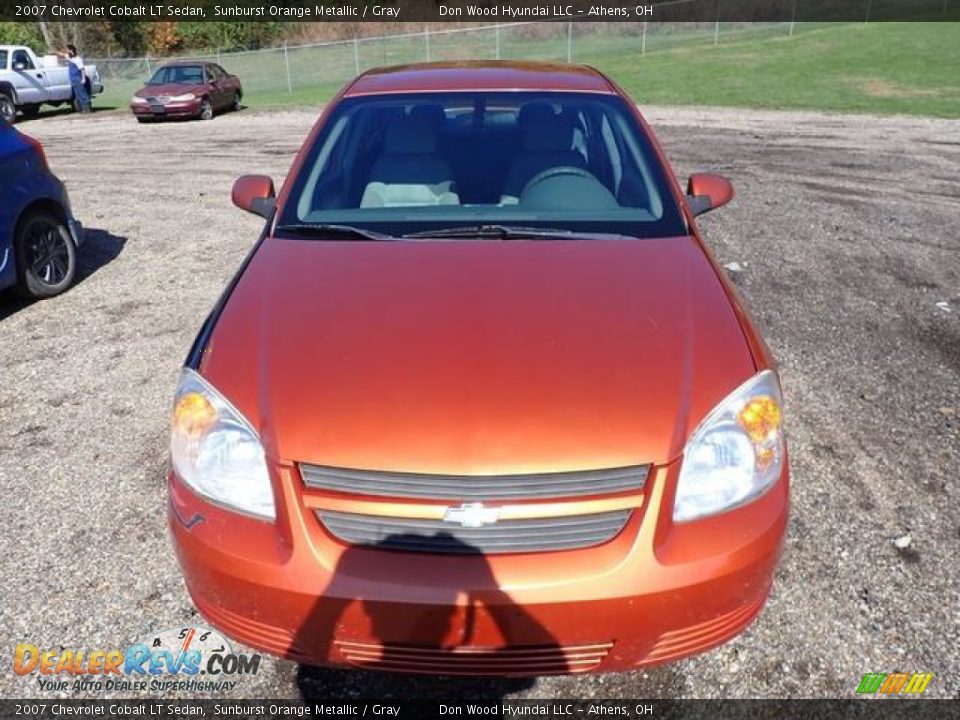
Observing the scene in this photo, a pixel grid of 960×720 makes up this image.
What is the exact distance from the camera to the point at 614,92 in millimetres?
3527

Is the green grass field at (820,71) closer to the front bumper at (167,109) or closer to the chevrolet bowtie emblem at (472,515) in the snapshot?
the front bumper at (167,109)

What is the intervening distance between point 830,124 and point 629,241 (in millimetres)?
13900

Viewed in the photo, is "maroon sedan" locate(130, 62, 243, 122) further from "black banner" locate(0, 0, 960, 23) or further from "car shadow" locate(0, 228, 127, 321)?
"black banner" locate(0, 0, 960, 23)

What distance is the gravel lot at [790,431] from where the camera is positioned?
2355 mm

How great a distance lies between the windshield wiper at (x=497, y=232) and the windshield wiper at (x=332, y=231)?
0.14 meters

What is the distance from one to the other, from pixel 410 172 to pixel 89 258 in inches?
185

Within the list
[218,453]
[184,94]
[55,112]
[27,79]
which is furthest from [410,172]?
[55,112]

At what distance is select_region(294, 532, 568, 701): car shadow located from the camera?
1793 mm

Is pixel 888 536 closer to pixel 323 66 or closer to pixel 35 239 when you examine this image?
pixel 35 239

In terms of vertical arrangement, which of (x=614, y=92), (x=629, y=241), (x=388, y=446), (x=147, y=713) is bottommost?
(x=147, y=713)

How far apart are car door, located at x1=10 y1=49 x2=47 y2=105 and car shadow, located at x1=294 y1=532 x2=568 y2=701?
22.4 metres

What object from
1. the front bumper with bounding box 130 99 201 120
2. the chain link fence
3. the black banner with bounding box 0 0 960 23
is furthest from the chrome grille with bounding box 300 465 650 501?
the black banner with bounding box 0 0 960 23

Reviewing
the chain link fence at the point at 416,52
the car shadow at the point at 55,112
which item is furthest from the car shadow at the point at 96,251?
the chain link fence at the point at 416,52

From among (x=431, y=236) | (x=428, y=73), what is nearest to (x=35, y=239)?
(x=428, y=73)
